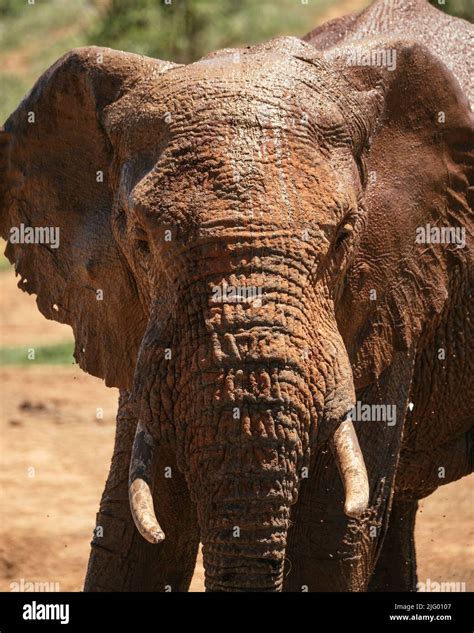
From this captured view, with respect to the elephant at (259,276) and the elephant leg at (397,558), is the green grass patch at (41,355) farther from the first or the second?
the elephant at (259,276)

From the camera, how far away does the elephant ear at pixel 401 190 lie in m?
5.17

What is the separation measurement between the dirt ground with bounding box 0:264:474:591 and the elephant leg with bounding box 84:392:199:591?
2313mm

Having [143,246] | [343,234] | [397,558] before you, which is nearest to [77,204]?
[143,246]

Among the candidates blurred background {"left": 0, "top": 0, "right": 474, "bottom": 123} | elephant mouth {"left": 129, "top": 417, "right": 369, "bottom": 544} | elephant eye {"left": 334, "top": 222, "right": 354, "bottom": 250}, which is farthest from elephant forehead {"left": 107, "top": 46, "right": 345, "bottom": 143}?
blurred background {"left": 0, "top": 0, "right": 474, "bottom": 123}

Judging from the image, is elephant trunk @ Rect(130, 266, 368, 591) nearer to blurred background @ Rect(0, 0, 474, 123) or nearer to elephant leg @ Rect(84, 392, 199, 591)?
elephant leg @ Rect(84, 392, 199, 591)

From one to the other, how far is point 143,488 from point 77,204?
136 cm

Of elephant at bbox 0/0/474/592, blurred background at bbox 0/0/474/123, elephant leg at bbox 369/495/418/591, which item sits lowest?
elephant leg at bbox 369/495/418/591

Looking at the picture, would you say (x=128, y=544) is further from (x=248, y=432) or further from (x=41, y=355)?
(x=41, y=355)

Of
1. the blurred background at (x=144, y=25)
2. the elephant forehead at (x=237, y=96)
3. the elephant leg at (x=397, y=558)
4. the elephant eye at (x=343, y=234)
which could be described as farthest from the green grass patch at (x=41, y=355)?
the elephant eye at (x=343, y=234)

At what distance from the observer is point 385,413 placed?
5375mm

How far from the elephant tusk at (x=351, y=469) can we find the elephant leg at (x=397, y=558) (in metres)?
2.67

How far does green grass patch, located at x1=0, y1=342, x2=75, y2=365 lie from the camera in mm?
14344

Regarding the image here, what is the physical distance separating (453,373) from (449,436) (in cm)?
39

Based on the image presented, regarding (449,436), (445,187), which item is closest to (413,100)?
(445,187)
